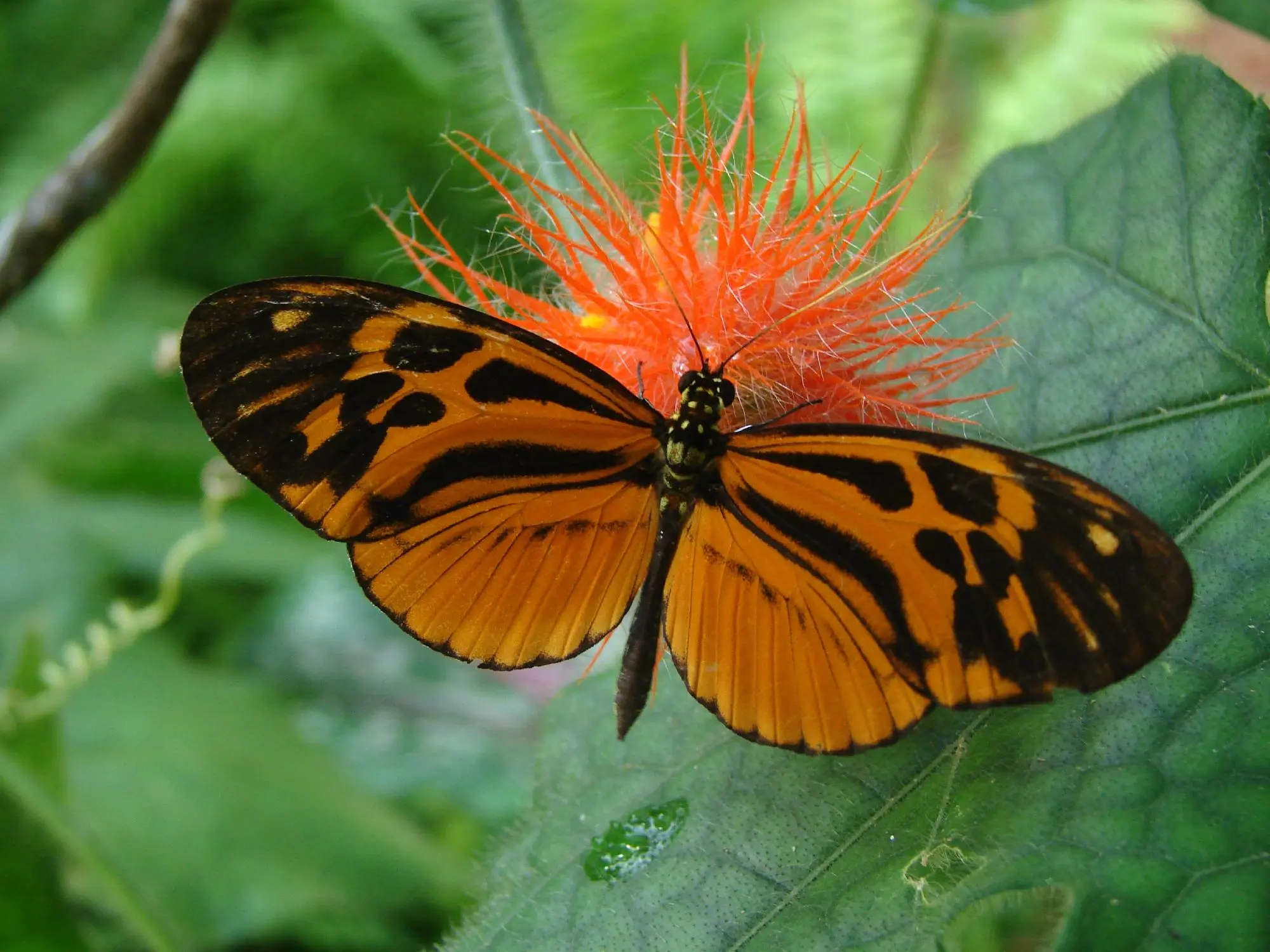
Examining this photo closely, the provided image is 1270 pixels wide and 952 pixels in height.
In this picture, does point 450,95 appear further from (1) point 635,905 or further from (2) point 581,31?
(1) point 635,905

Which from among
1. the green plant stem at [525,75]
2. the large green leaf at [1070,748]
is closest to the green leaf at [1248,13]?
the large green leaf at [1070,748]

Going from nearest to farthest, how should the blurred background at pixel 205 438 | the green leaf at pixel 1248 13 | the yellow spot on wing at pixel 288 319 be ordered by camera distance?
the yellow spot on wing at pixel 288 319, the green leaf at pixel 1248 13, the blurred background at pixel 205 438

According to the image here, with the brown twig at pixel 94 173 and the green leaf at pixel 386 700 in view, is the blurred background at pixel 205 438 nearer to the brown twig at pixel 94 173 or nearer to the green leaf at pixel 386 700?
the green leaf at pixel 386 700

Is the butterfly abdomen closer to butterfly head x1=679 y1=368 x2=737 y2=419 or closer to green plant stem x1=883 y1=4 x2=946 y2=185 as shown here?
butterfly head x1=679 y1=368 x2=737 y2=419

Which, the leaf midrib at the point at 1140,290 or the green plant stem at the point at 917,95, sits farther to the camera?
the green plant stem at the point at 917,95

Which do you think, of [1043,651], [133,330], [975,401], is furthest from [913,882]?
[133,330]

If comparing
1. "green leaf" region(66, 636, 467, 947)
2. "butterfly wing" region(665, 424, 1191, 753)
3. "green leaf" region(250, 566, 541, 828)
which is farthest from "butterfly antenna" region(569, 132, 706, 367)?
"green leaf" region(250, 566, 541, 828)
